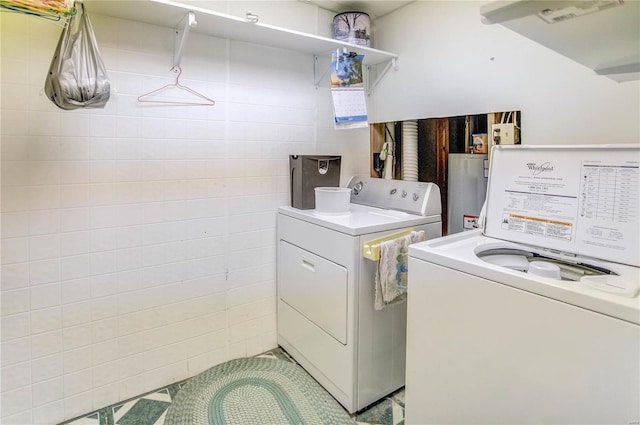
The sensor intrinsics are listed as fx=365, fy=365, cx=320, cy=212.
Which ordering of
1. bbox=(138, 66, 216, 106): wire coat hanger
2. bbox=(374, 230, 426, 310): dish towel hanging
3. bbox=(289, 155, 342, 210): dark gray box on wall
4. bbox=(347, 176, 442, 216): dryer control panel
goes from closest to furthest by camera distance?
bbox=(374, 230, 426, 310): dish towel hanging < bbox=(138, 66, 216, 106): wire coat hanger < bbox=(347, 176, 442, 216): dryer control panel < bbox=(289, 155, 342, 210): dark gray box on wall

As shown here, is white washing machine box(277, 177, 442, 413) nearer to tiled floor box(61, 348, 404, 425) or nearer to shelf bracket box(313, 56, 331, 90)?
tiled floor box(61, 348, 404, 425)

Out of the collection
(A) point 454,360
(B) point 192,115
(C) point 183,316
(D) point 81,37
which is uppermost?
(D) point 81,37

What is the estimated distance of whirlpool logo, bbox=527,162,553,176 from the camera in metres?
1.55

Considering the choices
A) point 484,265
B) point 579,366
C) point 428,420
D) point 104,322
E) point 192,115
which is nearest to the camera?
point 579,366

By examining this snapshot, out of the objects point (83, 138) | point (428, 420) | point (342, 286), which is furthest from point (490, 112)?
point (83, 138)

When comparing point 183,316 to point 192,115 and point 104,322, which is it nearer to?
point 104,322

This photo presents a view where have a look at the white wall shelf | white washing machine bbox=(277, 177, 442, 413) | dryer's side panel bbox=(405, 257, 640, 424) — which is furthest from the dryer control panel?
the white wall shelf

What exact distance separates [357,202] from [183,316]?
4.43 feet

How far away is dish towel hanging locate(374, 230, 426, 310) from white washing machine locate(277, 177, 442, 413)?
0.17ft

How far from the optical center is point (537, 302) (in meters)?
1.13

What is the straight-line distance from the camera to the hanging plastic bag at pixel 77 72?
146 centimetres

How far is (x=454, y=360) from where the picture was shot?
4.51 feet

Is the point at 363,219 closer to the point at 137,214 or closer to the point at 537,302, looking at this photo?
the point at 537,302

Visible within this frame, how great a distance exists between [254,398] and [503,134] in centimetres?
198
